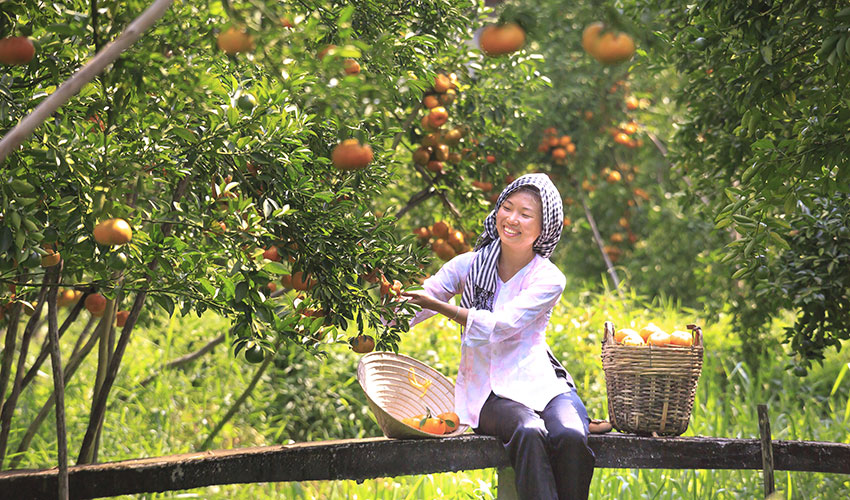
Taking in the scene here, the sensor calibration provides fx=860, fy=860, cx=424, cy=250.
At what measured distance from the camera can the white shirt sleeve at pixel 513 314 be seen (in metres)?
2.63

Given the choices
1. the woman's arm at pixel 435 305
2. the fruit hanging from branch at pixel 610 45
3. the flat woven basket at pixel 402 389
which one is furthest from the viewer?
the flat woven basket at pixel 402 389

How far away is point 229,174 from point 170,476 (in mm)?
942

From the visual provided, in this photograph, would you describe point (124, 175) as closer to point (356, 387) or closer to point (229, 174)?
point (229, 174)

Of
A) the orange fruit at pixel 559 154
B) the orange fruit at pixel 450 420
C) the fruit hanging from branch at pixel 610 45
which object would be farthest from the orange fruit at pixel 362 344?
the orange fruit at pixel 559 154

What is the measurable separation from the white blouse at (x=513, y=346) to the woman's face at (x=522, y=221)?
0.12 metres

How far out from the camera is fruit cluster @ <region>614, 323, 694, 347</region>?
109 inches

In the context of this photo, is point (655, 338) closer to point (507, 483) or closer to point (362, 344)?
point (507, 483)

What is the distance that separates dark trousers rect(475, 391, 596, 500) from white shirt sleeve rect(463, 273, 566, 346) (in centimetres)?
23

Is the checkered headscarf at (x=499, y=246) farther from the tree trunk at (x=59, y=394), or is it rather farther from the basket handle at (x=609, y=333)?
the tree trunk at (x=59, y=394)

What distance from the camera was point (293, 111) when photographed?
2297 mm

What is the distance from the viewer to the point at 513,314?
8.70ft

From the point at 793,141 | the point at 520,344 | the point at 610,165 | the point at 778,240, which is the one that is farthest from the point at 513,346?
the point at 610,165

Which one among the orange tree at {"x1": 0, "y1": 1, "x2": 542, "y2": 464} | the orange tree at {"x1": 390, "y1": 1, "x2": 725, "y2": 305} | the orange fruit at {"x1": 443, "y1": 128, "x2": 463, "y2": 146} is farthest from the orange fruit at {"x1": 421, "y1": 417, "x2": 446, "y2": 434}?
the orange tree at {"x1": 390, "y1": 1, "x2": 725, "y2": 305}

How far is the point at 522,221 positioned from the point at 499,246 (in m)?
0.16
